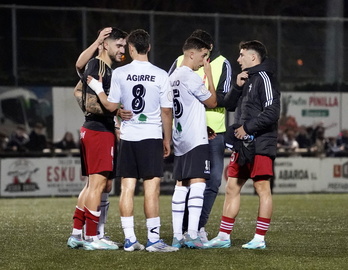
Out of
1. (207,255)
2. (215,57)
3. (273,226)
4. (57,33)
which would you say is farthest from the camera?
(57,33)

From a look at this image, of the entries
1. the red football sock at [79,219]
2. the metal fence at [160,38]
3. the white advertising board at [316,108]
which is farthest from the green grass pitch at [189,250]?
the white advertising board at [316,108]

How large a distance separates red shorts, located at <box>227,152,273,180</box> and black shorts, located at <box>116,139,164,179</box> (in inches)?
34.3

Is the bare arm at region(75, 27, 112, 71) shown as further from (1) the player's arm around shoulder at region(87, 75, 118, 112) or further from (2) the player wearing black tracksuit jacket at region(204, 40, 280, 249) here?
(2) the player wearing black tracksuit jacket at region(204, 40, 280, 249)

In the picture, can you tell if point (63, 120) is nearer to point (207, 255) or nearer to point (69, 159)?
point (69, 159)

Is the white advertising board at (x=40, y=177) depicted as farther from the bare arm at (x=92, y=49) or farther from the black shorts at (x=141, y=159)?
the black shorts at (x=141, y=159)

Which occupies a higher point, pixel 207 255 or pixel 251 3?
pixel 251 3

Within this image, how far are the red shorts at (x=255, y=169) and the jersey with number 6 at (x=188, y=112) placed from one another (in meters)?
0.45

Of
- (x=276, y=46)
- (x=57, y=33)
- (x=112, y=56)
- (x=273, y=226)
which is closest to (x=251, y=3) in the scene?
(x=276, y=46)

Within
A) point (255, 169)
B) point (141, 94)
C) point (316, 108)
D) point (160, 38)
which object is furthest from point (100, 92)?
point (316, 108)

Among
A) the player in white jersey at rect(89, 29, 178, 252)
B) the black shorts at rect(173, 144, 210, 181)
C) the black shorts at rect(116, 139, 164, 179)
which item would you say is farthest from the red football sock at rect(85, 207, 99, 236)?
the black shorts at rect(173, 144, 210, 181)

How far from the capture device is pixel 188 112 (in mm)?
10047

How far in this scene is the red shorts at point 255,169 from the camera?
32.9 feet

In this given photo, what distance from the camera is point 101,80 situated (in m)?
9.98

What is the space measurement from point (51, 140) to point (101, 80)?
1458 centimetres
